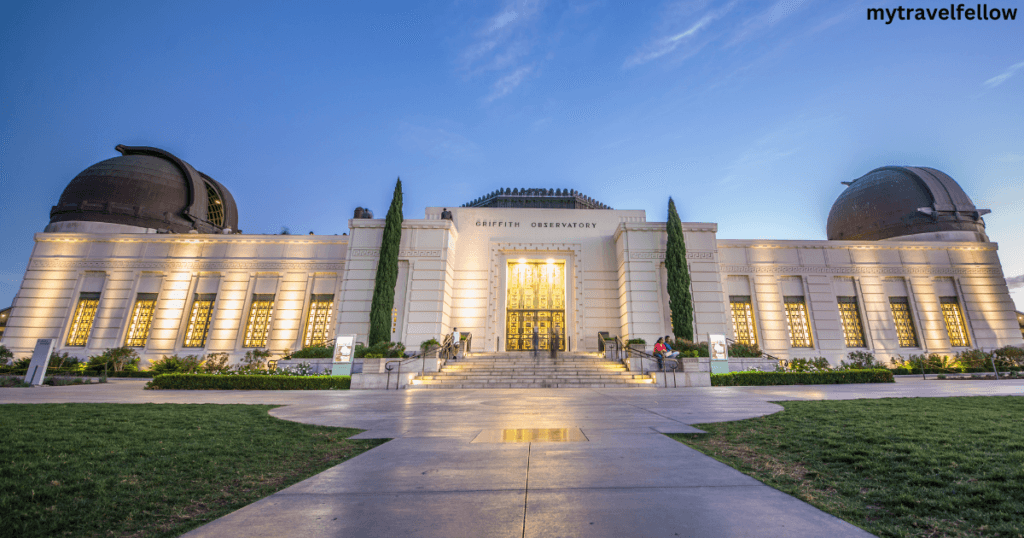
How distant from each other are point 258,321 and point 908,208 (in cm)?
4319

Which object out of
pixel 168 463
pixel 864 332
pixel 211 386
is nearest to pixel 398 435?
pixel 168 463

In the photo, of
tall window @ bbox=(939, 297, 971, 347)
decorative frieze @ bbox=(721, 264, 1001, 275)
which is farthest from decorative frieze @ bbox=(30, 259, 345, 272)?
tall window @ bbox=(939, 297, 971, 347)

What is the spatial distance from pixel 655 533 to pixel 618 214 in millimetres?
25156

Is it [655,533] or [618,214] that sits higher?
[618,214]

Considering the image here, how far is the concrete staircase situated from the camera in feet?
51.3

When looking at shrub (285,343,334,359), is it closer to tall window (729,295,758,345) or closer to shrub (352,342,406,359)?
shrub (352,342,406,359)

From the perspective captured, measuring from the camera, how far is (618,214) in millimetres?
26031

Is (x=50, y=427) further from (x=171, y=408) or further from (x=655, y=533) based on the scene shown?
(x=655, y=533)

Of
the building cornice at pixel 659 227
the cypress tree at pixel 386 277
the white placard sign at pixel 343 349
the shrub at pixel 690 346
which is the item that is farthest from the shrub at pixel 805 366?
the white placard sign at pixel 343 349

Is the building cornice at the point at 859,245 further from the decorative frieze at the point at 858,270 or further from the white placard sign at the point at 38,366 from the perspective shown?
the white placard sign at the point at 38,366

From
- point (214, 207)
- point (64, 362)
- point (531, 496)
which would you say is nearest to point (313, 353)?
point (64, 362)

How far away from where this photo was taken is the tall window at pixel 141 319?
23516mm

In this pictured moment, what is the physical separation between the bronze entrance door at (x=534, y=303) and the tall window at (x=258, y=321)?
46.1ft

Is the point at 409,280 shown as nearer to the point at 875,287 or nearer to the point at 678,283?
the point at 678,283
